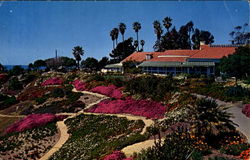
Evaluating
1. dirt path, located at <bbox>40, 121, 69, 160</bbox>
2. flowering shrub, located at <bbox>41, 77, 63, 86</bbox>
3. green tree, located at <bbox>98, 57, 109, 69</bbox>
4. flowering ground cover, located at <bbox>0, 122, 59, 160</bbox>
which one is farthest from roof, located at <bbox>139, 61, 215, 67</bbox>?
green tree, located at <bbox>98, 57, 109, 69</bbox>

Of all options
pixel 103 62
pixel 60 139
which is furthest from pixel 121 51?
pixel 60 139

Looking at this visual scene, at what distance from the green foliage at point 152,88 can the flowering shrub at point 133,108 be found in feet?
5.72

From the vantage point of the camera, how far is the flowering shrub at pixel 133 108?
2491cm

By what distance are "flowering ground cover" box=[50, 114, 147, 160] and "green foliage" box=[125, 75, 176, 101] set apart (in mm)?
6809

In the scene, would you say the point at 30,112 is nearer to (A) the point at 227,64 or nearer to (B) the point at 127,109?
(B) the point at 127,109

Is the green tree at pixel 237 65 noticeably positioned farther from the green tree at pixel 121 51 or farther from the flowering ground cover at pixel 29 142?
the green tree at pixel 121 51

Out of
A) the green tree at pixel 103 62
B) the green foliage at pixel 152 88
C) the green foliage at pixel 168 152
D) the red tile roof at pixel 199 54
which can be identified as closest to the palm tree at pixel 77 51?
the green tree at pixel 103 62

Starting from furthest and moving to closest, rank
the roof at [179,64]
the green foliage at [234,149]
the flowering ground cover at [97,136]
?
the roof at [179,64], the flowering ground cover at [97,136], the green foliage at [234,149]

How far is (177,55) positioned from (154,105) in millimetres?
31625

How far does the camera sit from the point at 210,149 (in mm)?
12320

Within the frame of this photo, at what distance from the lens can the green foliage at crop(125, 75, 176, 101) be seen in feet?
97.0

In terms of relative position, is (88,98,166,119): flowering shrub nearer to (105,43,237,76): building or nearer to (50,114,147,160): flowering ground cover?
(50,114,147,160): flowering ground cover

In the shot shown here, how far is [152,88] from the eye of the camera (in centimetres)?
3162

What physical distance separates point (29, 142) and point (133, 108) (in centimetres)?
1251
